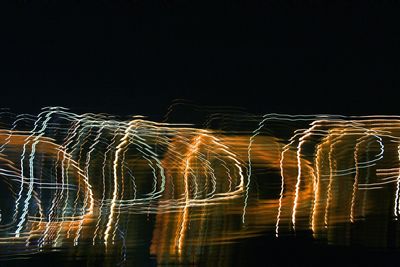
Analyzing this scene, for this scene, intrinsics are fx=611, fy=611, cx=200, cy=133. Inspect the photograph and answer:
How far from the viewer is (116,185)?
3.46m

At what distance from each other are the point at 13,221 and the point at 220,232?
118cm

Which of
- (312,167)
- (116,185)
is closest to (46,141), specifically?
(116,185)

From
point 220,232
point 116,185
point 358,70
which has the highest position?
point 358,70

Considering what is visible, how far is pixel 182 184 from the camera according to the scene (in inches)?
135

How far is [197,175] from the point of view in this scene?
3.44 metres

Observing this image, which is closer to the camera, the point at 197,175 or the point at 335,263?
the point at 197,175

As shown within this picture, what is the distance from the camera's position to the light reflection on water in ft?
11.3

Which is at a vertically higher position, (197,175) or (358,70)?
(358,70)

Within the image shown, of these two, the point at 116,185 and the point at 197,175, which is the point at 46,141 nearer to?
the point at 116,185

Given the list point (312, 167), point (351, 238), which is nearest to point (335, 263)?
point (351, 238)

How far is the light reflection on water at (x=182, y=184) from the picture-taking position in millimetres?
3439

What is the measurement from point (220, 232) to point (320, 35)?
1346mm

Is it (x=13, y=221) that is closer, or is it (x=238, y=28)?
(x=13, y=221)

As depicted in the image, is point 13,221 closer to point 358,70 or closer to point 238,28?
point 238,28
